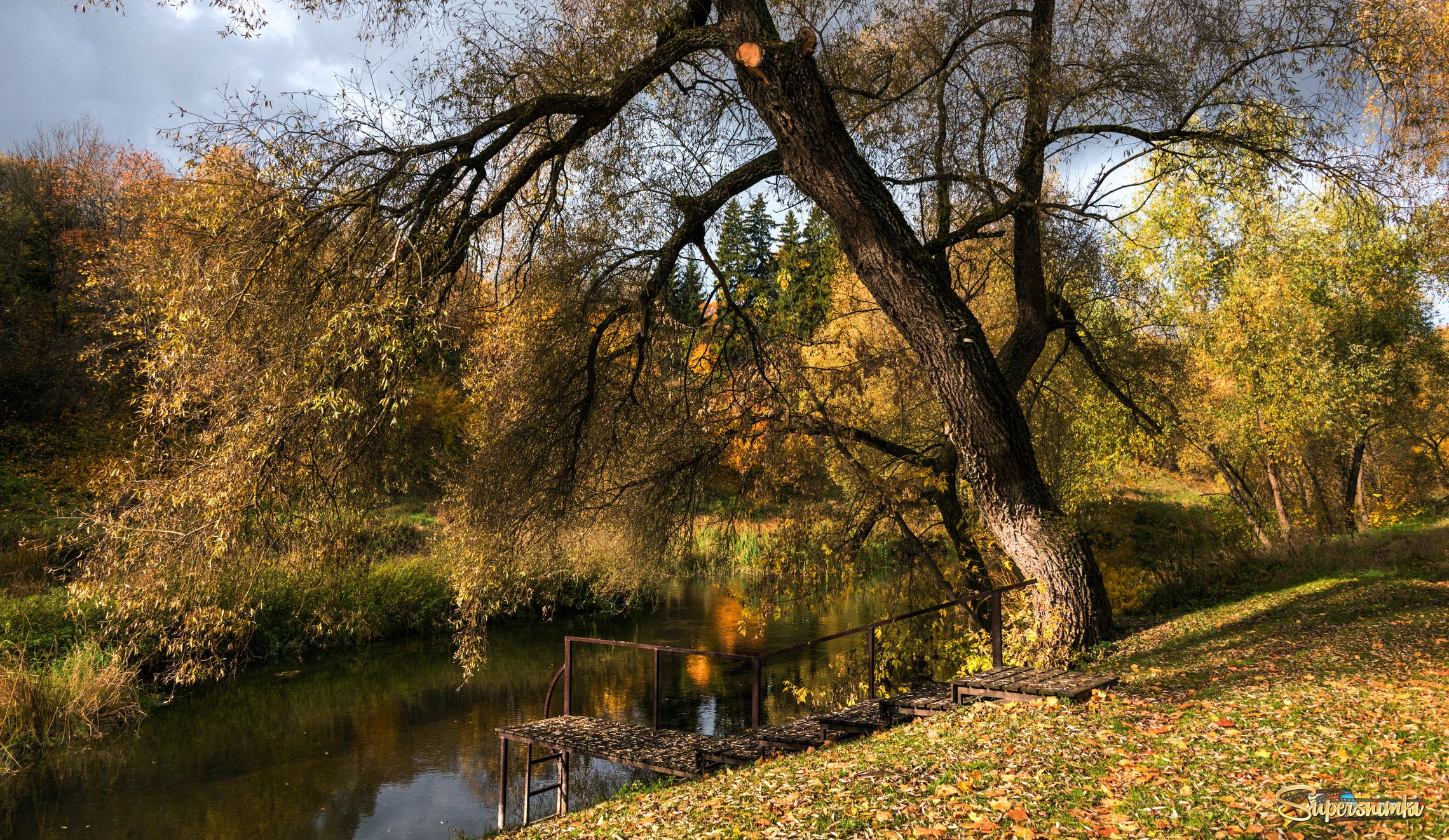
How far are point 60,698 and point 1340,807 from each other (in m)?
15.1

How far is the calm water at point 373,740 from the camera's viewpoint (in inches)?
368

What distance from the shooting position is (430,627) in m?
19.0

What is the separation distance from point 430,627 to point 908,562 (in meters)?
12.3

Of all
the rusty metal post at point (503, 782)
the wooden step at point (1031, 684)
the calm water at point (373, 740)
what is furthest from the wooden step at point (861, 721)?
the rusty metal post at point (503, 782)

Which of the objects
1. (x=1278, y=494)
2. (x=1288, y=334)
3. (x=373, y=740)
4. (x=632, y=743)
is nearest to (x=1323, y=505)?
(x=1278, y=494)

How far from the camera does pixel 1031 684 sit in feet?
21.6

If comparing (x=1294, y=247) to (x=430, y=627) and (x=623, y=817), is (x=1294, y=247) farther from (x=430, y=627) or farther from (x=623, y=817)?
(x=430, y=627)

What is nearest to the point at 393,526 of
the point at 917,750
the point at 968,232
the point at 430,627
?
the point at 430,627

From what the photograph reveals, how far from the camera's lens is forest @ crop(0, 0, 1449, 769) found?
631cm

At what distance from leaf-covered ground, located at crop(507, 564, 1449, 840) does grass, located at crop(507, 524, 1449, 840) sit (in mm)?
15

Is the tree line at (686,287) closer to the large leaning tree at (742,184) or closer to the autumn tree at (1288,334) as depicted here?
the large leaning tree at (742,184)

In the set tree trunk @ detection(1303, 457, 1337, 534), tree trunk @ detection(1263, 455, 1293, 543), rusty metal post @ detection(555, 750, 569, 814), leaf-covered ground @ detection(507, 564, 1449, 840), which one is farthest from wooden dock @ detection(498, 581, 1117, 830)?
tree trunk @ detection(1303, 457, 1337, 534)

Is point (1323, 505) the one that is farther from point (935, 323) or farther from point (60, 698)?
point (60, 698)

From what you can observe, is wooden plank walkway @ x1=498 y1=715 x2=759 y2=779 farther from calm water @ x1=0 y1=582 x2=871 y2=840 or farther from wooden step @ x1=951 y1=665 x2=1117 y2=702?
wooden step @ x1=951 y1=665 x2=1117 y2=702
